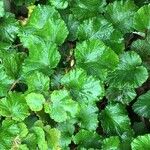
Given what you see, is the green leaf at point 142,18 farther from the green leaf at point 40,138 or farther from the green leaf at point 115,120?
the green leaf at point 40,138

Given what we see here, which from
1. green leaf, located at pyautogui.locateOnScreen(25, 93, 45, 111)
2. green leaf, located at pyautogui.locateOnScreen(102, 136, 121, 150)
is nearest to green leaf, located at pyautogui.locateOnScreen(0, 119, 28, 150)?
→ green leaf, located at pyautogui.locateOnScreen(25, 93, 45, 111)

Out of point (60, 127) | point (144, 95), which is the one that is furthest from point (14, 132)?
point (144, 95)

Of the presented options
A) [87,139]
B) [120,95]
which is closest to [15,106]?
[87,139]

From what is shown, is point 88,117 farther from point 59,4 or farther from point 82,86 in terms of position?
point 59,4

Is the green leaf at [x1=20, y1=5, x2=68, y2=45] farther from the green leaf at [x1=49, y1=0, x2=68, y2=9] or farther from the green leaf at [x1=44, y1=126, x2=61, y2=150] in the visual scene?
the green leaf at [x1=44, y1=126, x2=61, y2=150]

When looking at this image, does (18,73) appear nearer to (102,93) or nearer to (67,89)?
(67,89)

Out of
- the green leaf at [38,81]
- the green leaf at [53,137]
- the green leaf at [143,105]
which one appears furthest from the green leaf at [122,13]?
the green leaf at [53,137]
